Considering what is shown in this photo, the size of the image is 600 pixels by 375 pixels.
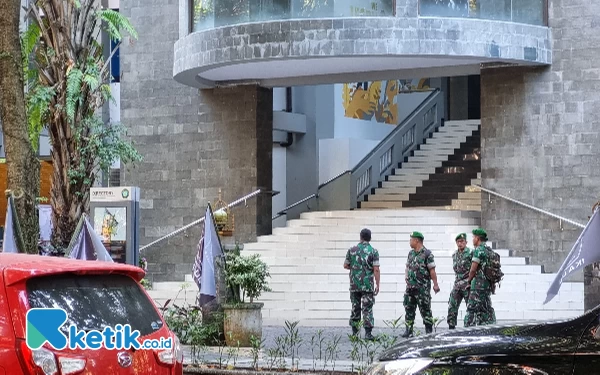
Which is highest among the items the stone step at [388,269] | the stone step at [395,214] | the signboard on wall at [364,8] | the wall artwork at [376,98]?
the signboard on wall at [364,8]

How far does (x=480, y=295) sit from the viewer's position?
15203 millimetres

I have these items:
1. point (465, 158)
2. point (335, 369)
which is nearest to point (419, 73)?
point (465, 158)

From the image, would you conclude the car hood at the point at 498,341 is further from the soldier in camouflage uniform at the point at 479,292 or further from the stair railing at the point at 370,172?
the stair railing at the point at 370,172

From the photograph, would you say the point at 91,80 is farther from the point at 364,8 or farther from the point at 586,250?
the point at 586,250

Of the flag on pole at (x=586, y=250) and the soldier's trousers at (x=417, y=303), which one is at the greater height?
the flag on pole at (x=586, y=250)

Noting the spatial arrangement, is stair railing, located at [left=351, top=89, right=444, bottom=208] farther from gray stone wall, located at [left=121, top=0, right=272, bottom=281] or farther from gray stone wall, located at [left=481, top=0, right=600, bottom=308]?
gray stone wall, located at [left=481, top=0, right=600, bottom=308]

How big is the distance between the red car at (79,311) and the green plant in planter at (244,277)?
8.98 meters

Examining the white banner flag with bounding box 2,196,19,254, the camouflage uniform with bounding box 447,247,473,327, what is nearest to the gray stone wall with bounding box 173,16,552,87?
the camouflage uniform with bounding box 447,247,473,327

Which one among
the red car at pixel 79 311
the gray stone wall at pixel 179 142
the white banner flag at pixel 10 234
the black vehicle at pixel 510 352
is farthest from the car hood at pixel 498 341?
the gray stone wall at pixel 179 142

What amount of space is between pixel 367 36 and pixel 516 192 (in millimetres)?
4299

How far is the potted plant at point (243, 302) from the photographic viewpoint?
627 inches

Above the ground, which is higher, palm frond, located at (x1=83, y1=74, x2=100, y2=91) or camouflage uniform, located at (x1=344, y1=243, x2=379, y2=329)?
palm frond, located at (x1=83, y1=74, x2=100, y2=91)

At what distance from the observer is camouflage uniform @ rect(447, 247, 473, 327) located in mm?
15945

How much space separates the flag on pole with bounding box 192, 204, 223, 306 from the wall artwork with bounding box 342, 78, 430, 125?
13.7 metres
